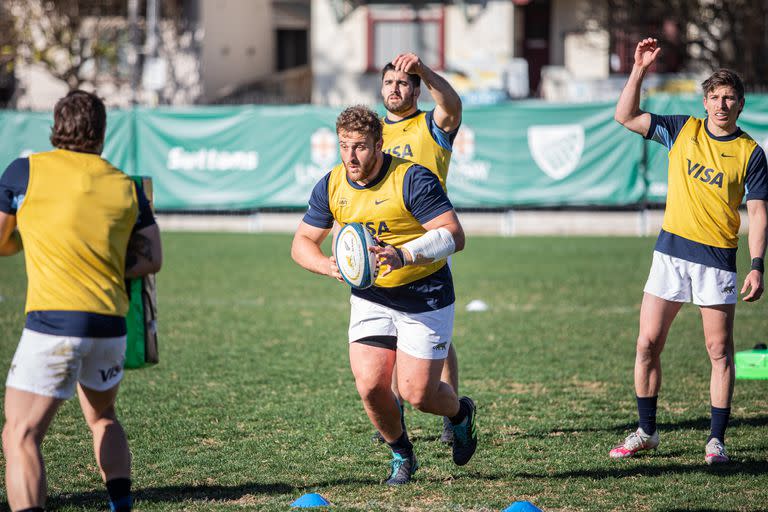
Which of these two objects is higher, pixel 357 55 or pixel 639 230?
pixel 357 55

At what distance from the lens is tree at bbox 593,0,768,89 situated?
27.2 meters

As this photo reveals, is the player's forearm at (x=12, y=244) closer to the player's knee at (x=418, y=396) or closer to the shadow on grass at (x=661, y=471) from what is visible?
the player's knee at (x=418, y=396)

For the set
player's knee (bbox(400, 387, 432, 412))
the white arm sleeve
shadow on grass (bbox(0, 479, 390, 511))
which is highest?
the white arm sleeve

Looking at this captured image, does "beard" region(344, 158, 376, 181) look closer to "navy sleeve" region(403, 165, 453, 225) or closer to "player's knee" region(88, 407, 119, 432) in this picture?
"navy sleeve" region(403, 165, 453, 225)

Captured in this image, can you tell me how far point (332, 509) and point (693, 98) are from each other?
15.4 meters

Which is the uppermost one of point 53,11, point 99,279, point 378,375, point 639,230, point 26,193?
point 53,11

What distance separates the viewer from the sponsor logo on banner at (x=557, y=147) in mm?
19125

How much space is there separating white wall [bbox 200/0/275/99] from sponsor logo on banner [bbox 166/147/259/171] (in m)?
13.6

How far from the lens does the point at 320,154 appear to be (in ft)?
65.6

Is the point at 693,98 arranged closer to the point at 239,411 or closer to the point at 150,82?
the point at 239,411

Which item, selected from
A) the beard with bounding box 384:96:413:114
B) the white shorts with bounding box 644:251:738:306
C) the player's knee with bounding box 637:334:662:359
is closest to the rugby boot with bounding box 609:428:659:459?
the player's knee with bounding box 637:334:662:359

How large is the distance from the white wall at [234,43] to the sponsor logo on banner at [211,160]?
1356 cm

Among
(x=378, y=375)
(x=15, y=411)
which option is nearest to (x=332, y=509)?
(x=378, y=375)

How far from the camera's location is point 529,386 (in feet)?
26.2
